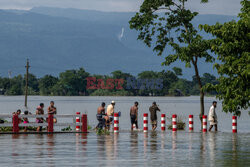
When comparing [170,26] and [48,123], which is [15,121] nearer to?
[48,123]

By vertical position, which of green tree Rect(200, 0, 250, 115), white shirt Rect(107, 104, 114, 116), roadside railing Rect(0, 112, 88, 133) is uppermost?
green tree Rect(200, 0, 250, 115)

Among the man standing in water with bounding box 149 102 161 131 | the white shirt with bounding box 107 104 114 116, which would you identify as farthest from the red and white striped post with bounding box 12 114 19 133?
the man standing in water with bounding box 149 102 161 131

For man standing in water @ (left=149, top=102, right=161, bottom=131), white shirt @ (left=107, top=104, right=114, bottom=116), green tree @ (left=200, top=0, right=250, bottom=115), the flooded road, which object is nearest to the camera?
the flooded road

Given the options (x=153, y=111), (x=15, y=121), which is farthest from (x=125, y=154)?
(x=153, y=111)

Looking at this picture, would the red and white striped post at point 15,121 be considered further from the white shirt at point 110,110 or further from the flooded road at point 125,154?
the flooded road at point 125,154

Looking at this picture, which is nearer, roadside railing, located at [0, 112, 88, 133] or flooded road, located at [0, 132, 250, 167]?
flooded road, located at [0, 132, 250, 167]

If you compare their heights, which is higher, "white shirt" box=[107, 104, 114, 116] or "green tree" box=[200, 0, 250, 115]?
"green tree" box=[200, 0, 250, 115]

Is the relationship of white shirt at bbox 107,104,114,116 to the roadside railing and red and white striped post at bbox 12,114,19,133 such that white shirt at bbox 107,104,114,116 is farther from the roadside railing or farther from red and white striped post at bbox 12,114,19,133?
red and white striped post at bbox 12,114,19,133

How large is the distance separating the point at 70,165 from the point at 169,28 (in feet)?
95.1

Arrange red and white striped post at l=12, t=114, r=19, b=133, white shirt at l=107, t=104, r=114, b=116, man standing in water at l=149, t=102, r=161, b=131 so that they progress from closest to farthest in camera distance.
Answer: red and white striped post at l=12, t=114, r=19, b=133 < white shirt at l=107, t=104, r=114, b=116 < man standing in water at l=149, t=102, r=161, b=131

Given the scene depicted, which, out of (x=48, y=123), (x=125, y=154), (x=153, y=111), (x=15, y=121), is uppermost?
(x=153, y=111)

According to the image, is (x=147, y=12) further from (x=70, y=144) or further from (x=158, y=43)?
(x=70, y=144)

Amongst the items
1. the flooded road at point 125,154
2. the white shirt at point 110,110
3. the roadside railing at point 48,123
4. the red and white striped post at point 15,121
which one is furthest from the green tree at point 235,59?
the red and white striped post at point 15,121

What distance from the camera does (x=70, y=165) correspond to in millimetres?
15453
